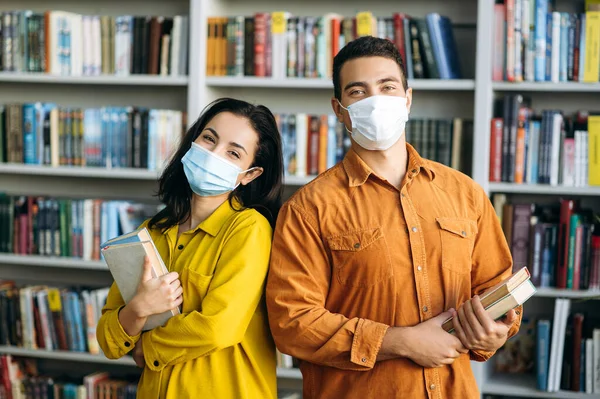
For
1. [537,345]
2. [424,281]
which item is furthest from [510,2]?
[424,281]

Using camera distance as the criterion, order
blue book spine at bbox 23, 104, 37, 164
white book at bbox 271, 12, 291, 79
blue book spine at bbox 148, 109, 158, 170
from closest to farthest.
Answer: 1. white book at bbox 271, 12, 291, 79
2. blue book spine at bbox 148, 109, 158, 170
3. blue book spine at bbox 23, 104, 37, 164

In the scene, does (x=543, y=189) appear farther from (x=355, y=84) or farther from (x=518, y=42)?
(x=355, y=84)

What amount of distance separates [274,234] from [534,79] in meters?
1.57

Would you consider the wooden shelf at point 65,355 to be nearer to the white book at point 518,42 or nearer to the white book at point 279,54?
the white book at point 279,54

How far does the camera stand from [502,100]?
2.90 m

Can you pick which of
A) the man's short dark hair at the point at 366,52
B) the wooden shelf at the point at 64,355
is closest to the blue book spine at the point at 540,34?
the man's short dark hair at the point at 366,52

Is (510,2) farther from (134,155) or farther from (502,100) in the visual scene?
(134,155)

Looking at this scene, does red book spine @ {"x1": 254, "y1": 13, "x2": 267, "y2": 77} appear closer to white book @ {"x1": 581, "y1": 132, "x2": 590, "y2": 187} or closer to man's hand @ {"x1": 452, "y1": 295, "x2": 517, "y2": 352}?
white book @ {"x1": 581, "y1": 132, "x2": 590, "y2": 187}

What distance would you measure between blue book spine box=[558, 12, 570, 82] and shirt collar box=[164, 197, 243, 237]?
1.56 metres

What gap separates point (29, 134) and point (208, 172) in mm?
A: 1791

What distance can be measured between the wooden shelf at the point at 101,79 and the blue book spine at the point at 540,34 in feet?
4.48

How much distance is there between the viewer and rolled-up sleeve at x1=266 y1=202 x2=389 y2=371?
5.01 feet

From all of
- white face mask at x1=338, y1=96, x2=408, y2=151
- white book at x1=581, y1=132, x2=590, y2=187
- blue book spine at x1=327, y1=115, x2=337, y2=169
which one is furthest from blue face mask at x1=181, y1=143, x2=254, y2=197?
white book at x1=581, y1=132, x2=590, y2=187

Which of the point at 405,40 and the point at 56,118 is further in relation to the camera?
the point at 56,118
